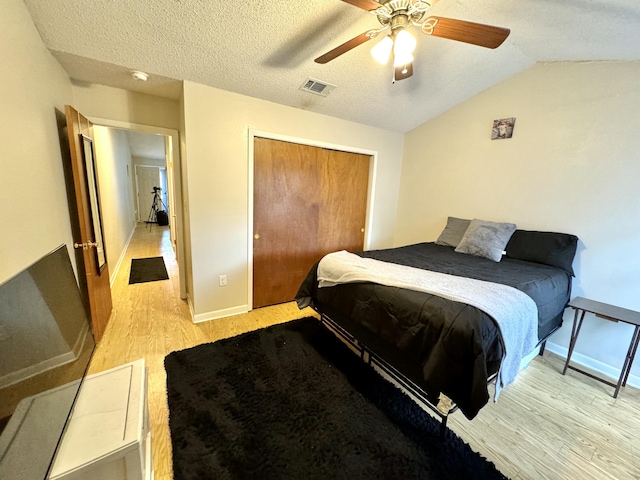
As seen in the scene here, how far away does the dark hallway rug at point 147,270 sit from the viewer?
3793 millimetres

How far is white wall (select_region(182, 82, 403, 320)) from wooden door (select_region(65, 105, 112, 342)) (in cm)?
76

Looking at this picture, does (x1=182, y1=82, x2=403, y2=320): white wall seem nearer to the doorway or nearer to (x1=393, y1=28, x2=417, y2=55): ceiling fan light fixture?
(x1=393, y1=28, x2=417, y2=55): ceiling fan light fixture

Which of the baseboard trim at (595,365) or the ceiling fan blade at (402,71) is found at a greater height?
the ceiling fan blade at (402,71)

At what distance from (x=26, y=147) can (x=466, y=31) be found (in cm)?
247

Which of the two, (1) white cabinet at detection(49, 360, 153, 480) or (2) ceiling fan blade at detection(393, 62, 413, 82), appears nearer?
(1) white cabinet at detection(49, 360, 153, 480)

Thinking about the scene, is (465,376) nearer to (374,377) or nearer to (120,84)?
(374,377)

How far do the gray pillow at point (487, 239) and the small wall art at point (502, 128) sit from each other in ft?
3.03

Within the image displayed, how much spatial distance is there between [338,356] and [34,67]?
112 inches

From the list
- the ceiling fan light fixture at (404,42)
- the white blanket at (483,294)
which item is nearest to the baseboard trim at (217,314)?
the white blanket at (483,294)

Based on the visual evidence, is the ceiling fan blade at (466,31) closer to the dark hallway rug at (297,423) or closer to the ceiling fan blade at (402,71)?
the ceiling fan blade at (402,71)

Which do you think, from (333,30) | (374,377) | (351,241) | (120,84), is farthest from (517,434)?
(120,84)

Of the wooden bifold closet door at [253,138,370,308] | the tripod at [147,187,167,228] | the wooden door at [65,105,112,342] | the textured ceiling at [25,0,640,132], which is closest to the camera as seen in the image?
the textured ceiling at [25,0,640,132]

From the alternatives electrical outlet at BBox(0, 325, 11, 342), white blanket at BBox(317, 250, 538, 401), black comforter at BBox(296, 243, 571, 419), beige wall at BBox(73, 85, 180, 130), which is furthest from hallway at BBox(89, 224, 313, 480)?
beige wall at BBox(73, 85, 180, 130)

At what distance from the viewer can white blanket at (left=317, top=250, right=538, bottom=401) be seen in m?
1.38
